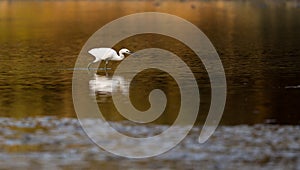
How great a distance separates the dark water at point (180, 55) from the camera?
20594 millimetres

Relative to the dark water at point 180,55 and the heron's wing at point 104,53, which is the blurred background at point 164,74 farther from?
the heron's wing at point 104,53

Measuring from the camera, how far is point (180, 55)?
34875mm

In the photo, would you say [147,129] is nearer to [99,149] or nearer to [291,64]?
[99,149]

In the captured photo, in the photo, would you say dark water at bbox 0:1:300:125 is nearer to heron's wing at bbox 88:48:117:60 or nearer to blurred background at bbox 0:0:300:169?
blurred background at bbox 0:0:300:169

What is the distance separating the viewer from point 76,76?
2753cm

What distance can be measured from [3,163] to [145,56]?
780 inches

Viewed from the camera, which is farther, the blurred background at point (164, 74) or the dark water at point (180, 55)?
the dark water at point (180, 55)

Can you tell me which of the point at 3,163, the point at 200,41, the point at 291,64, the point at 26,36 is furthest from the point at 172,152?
the point at 26,36

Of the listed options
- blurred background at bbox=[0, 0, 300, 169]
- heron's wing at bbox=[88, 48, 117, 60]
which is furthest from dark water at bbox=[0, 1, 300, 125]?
heron's wing at bbox=[88, 48, 117, 60]

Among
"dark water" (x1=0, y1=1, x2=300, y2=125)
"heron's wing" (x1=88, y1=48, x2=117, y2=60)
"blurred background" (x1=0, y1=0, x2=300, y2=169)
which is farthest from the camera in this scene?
"heron's wing" (x1=88, y1=48, x2=117, y2=60)

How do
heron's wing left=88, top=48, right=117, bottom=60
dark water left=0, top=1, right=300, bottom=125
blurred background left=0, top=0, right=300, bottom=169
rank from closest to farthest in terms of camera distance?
blurred background left=0, top=0, right=300, bottom=169, dark water left=0, top=1, right=300, bottom=125, heron's wing left=88, top=48, right=117, bottom=60

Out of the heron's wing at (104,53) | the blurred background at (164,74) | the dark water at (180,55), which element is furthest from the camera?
the heron's wing at (104,53)

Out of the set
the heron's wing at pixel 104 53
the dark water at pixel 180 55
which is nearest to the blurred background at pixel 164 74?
the dark water at pixel 180 55

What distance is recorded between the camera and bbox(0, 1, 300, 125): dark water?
2059cm
